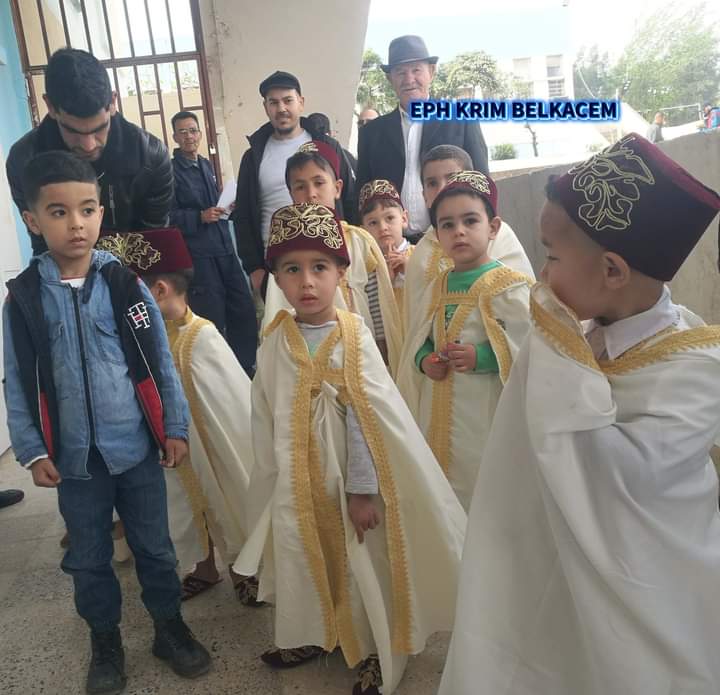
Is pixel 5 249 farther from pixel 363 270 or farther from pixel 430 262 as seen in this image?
pixel 430 262

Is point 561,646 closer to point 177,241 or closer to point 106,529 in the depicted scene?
point 106,529

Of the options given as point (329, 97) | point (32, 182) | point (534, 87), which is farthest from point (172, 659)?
point (534, 87)

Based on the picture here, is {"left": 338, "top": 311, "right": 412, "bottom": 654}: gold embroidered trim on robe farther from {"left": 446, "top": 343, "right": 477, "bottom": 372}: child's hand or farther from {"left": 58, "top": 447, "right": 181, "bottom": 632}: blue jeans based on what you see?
{"left": 58, "top": 447, "right": 181, "bottom": 632}: blue jeans

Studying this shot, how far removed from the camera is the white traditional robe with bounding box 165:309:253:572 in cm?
240

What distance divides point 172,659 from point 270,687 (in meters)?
0.35

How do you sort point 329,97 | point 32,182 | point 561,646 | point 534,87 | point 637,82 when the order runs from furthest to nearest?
point 534,87 → point 637,82 → point 329,97 → point 32,182 → point 561,646

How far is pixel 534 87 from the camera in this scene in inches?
1805

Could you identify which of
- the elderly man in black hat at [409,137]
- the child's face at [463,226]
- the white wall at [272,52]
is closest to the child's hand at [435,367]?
the child's face at [463,226]

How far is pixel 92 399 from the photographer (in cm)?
188

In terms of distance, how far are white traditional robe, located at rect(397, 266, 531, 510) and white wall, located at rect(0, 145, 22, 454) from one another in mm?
3467

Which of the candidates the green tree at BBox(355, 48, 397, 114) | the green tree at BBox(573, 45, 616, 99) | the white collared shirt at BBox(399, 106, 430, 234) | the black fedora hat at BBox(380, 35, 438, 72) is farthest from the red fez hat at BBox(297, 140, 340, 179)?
the green tree at BBox(573, 45, 616, 99)

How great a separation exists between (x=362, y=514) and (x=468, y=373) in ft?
2.35

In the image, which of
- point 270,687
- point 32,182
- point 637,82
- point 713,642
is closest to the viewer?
point 713,642

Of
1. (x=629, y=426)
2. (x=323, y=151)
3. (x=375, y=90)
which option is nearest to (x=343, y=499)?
(x=629, y=426)
